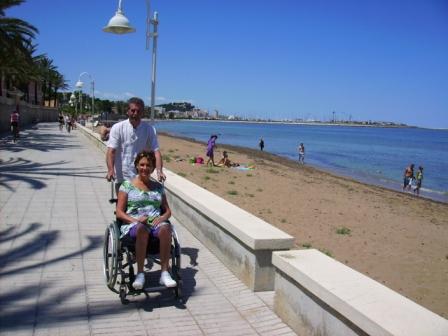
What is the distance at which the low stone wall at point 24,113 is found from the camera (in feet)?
96.1

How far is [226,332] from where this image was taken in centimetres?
365

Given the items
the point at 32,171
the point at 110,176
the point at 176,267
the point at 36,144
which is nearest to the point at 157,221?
the point at 176,267

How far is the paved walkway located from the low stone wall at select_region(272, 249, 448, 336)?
0.26 meters

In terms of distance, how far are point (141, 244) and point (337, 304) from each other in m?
1.75

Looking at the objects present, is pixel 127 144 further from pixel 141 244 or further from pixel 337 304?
pixel 337 304

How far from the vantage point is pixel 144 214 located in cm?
441

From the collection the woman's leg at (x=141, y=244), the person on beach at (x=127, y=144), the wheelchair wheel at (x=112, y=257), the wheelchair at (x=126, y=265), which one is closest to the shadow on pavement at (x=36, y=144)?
the person on beach at (x=127, y=144)

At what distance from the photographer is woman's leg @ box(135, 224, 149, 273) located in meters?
4.05

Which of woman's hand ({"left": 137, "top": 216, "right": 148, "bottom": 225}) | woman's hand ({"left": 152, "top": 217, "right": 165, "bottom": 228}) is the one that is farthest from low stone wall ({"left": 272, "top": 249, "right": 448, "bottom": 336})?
woman's hand ({"left": 137, "top": 216, "right": 148, "bottom": 225})

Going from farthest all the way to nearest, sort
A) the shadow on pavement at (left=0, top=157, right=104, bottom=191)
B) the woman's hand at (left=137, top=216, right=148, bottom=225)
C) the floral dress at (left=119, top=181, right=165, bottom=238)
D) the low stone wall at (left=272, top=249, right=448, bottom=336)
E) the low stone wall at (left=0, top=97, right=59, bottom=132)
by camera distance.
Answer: the low stone wall at (left=0, top=97, right=59, bottom=132), the shadow on pavement at (left=0, top=157, right=104, bottom=191), the floral dress at (left=119, top=181, right=165, bottom=238), the woman's hand at (left=137, top=216, right=148, bottom=225), the low stone wall at (left=272, top=249, right=448, bottom=336)

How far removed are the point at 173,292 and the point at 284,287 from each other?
3.64ft

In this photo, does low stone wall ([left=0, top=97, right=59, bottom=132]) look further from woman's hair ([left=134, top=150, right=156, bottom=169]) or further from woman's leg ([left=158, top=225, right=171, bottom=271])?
woman's leg ([left=158, top=225, right=171, bottom=271])

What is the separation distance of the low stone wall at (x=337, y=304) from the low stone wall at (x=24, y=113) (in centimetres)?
2826

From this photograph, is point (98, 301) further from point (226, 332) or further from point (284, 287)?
point (284, 287)
